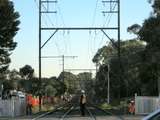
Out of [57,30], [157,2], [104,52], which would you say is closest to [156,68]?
[157,2]

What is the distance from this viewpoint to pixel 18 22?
248 ft

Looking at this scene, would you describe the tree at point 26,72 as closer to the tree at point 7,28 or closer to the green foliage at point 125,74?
the green foliage at point 125,74

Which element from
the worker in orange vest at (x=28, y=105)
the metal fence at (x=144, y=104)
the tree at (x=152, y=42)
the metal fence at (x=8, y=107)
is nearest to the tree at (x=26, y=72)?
the tree at (x=152, y=42)

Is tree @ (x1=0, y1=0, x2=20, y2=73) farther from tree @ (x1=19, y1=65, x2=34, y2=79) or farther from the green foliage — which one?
tree @ (x1=19, y1=65, x2=34, y2=79)

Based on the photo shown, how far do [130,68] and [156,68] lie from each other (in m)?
49.6

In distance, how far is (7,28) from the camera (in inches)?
2963

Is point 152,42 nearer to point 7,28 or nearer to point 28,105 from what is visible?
point 28,105

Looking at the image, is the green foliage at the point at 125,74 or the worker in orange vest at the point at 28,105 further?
the green foliage at the point at 125,74

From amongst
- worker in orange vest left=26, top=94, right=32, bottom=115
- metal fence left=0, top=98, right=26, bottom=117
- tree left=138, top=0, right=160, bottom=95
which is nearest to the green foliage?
tree left=138, top=0, right=160, bottom=95

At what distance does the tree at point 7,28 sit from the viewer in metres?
74.8

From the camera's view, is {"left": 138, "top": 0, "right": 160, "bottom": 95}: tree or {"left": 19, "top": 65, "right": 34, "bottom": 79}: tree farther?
{"left": 19, "top": 65, "right": 34, "bottom": 79}: tree

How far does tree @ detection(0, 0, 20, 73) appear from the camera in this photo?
74812mm

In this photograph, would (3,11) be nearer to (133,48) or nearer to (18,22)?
(18,22)

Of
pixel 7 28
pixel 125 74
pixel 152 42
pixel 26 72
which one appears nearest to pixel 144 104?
pixel 152 42
